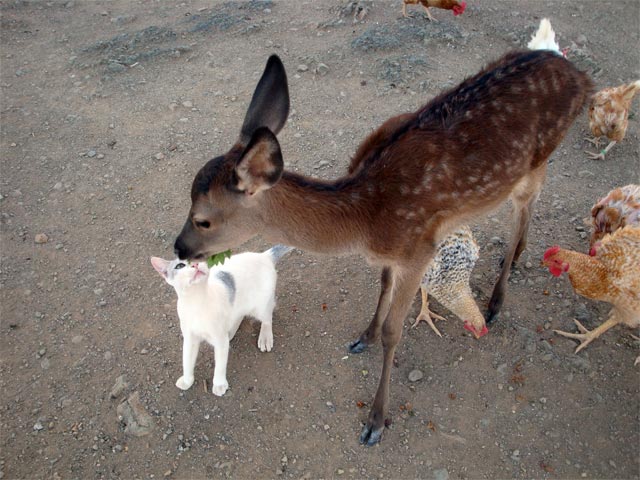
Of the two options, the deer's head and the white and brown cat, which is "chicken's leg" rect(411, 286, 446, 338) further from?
Answer: the deer's head

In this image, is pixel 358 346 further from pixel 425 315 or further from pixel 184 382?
pixel 184 382

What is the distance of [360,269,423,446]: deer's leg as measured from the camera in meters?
3.15

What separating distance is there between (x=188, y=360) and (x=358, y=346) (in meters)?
1.16

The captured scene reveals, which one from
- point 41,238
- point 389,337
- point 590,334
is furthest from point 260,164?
point 41,238

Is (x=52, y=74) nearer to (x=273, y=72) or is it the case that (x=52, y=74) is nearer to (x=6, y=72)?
(x=6, y=72)

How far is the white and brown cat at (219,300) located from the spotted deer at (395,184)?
0.36 m

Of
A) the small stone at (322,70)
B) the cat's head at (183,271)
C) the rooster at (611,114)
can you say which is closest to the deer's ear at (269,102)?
the cat's head at (183,271)

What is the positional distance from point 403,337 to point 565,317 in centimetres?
120

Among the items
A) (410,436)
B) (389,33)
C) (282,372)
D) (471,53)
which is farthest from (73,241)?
(471,53)

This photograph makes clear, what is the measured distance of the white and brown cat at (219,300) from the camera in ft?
10.7

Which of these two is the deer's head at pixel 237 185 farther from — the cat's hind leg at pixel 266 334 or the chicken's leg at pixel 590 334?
the chicken's leg at pixel 590 334

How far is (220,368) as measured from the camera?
11.4 feet

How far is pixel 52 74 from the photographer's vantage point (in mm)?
6539

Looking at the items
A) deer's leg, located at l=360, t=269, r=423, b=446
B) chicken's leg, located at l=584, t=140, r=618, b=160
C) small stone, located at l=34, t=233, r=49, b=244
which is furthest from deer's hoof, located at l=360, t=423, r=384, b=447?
chicken's leg, located at l=584, t=140, r=618, b=160
